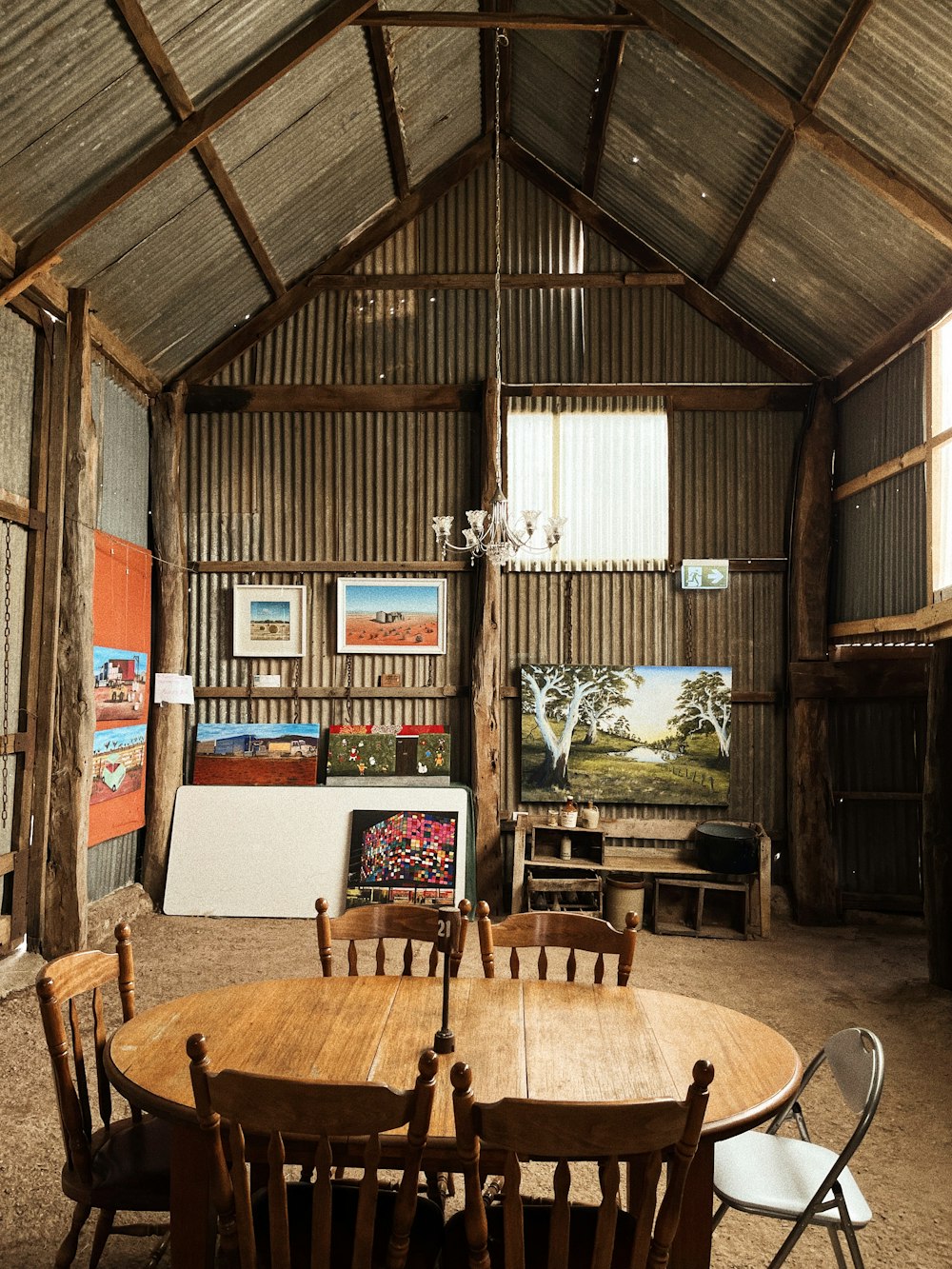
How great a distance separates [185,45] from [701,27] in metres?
3.09

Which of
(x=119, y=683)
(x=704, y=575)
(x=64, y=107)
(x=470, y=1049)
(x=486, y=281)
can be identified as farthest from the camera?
(x=486, y=281)

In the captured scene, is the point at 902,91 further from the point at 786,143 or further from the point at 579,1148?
the point at 579,1148

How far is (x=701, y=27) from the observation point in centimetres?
582

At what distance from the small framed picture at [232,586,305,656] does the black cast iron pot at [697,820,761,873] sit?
3.77 metres

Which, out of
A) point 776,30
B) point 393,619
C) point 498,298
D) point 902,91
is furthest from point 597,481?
point 902,91

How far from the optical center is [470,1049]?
2.71 meters

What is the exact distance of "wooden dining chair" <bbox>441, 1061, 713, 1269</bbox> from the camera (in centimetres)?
200

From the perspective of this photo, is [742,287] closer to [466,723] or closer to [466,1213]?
[466,723]

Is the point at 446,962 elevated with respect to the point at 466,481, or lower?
lower

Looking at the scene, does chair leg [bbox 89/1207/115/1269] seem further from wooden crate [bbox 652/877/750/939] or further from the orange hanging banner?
wooden crate [bbox 652/877/750/939]

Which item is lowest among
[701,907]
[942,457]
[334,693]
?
[701,907]

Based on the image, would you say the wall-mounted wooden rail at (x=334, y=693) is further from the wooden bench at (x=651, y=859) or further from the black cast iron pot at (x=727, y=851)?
the black cast iron pot at (x=727, y=851)

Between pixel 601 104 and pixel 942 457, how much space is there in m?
3.66

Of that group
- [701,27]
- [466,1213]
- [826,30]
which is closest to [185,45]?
[701,27]
